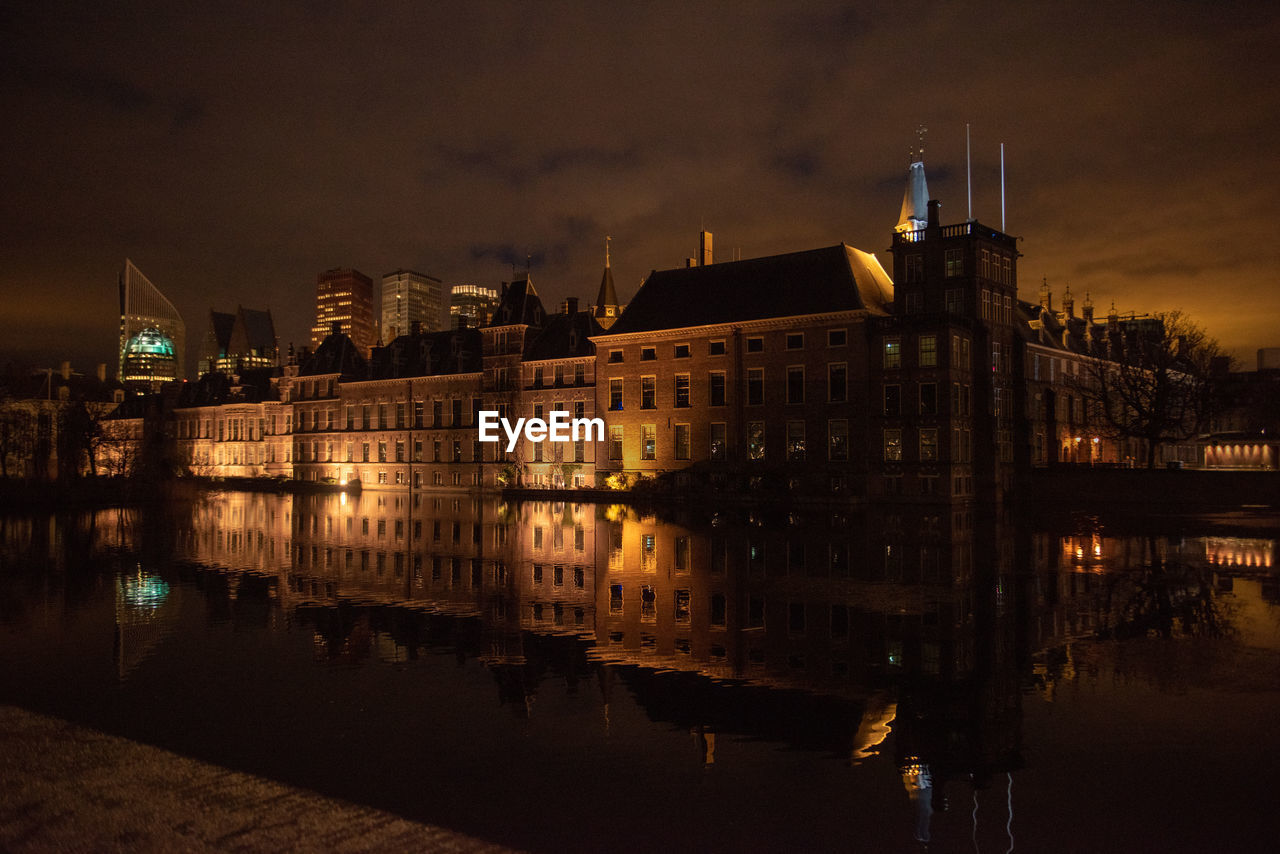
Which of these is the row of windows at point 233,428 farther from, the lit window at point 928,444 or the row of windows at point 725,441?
the lit window at point 928,444

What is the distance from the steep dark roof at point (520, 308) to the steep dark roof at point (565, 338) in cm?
122

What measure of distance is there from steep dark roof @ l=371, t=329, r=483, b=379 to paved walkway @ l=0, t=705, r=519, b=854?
2716 inches

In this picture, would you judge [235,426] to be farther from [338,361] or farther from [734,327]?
[734,327]

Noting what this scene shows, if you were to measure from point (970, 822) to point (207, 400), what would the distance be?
4337 inches

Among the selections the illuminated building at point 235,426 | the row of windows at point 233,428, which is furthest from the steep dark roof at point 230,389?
the row of windows at point 233,428

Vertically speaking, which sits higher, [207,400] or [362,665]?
[207,400]

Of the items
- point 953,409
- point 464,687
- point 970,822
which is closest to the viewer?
point 970,822

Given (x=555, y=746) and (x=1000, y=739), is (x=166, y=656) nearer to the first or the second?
(x=555, y=746)

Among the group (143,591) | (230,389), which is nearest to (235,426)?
(230,389)

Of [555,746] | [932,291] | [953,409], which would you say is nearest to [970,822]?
[555,746]

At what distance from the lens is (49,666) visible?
40.2 feet

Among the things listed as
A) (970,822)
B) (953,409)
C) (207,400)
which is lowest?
(970,822)

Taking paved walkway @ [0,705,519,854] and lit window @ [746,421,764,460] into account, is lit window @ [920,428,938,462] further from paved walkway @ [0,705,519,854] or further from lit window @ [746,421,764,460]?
paved walkway @ [0,705,519,854]

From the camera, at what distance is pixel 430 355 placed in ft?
262
